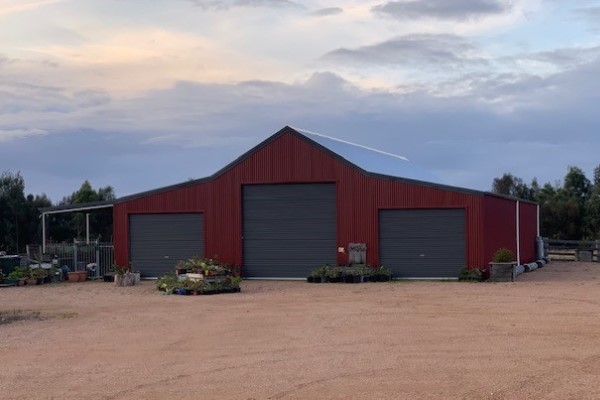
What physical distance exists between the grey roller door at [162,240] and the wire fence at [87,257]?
1540mm

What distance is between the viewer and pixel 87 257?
3591 cm

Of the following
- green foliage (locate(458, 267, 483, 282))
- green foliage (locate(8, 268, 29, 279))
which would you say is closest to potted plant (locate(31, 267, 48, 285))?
green foliage (locate(8, 268, 29, 279))

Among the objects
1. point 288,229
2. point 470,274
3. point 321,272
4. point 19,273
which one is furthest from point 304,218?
point 19,273

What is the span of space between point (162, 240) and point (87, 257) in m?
3.97

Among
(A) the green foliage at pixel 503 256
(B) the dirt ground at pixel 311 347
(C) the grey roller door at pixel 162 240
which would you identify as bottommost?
(B) the dirt ground at pixel 311 347

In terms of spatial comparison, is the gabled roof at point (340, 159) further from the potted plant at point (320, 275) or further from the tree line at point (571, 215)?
the tree line at point (571, 215)

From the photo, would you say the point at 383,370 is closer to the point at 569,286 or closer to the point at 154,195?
the point at 569,286

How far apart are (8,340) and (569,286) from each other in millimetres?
17220

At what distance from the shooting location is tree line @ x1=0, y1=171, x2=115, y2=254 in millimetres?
52094

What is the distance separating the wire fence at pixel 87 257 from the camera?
35.2m

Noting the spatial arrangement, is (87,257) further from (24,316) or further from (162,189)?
(24,316)

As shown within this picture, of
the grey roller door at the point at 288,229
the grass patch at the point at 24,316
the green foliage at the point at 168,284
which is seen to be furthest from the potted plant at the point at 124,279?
the grass patch at the point at 24,316

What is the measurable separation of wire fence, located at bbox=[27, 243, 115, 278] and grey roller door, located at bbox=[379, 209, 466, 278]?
11425 millimetres

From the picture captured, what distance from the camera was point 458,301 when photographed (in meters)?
21.8
